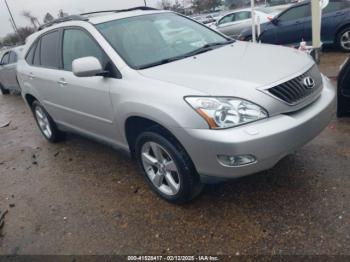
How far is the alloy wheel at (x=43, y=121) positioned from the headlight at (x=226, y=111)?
326 centimetres

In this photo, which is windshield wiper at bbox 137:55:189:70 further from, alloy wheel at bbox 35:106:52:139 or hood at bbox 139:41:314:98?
alloy wheel at bbox 35:106:52:139

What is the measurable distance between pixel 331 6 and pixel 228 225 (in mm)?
7912

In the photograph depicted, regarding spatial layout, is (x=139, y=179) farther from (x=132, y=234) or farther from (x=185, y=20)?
(x=185, y=20)

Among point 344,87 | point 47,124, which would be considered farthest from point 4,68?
point 344,87

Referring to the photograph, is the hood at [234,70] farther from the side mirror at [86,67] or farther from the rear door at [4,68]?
the rear door at [4,68]

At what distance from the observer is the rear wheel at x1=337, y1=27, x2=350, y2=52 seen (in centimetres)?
824

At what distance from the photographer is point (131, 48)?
3.30m

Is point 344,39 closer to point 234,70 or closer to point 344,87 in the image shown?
point 344,87

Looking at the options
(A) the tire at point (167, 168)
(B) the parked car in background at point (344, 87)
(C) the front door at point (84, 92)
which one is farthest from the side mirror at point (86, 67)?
(B) the parked car in background at point (344, 87)

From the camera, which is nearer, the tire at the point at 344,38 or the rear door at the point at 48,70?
the rear door at the point at 48,70

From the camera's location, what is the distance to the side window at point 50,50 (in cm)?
421

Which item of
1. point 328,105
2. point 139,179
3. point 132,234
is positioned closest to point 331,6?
point 328,105

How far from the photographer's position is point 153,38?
3.50 metres

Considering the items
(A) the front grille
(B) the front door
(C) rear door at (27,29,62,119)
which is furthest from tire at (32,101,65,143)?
(A) the front grille
